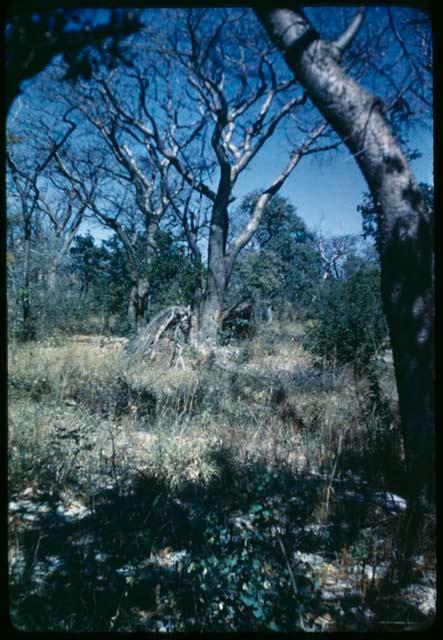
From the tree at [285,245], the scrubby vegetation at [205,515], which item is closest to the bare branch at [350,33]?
the scrubby vegetation at [205,515]

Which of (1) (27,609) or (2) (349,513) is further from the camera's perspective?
(2) (349,513)

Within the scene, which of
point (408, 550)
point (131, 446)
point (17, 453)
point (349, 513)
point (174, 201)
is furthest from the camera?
point (174, 201)

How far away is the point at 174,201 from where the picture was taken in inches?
637

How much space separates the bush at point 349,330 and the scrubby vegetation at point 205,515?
4.10ft

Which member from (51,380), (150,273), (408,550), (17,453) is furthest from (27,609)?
(150,273)

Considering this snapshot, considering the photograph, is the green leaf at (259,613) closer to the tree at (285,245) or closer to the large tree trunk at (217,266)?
the large tree trunk at (217,266)

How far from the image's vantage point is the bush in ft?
20.1

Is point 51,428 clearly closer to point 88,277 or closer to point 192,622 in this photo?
point 192,622

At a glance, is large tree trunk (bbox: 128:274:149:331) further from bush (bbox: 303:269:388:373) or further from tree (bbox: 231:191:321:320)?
tree (bbox: 231:191:321:320)

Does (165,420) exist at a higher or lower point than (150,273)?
lower

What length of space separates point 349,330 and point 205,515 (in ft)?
15.7

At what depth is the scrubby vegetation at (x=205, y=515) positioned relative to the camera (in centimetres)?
193

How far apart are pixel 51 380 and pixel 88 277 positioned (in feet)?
42.3

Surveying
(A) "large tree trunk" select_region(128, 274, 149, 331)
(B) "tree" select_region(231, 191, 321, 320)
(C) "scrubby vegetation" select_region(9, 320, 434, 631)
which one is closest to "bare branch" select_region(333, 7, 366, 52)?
(C) "scrubby vegetation" select_region(9, 320, 434, 631)
